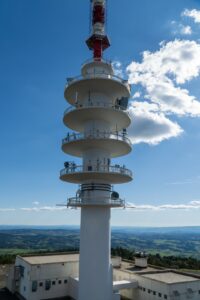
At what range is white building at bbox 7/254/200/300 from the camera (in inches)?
1132

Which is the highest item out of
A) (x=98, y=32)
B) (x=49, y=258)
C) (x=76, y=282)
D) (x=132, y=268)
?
(x=98, y=32)

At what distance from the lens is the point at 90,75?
27.9 m

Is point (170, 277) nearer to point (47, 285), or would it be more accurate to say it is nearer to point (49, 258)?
point (47, 285)

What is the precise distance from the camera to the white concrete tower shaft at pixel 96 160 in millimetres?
25766

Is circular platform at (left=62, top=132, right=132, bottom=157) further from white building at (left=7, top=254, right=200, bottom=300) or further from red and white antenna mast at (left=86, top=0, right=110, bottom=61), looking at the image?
white building at (left=7, top=254, right=200, bottom=300)

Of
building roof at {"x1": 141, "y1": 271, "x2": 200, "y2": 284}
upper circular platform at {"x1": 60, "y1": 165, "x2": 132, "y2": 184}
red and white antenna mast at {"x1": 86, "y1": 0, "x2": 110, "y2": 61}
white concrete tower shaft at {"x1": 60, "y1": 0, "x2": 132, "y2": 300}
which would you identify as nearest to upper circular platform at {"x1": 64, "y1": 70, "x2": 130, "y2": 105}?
white concrete tower shaft at {"x1": 60, "y1": 0, "x2": 132, "y2": 300}

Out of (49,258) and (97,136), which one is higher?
(97,136)

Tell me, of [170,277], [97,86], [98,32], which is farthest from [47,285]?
[98,32]

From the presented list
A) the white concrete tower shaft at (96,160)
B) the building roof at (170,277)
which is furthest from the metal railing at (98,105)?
the building roof at (170,277)

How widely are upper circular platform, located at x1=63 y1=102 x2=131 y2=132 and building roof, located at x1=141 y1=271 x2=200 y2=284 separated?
15131 mm

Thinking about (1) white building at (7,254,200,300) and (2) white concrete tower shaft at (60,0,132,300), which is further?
(1) white building at (7,254,200,300)

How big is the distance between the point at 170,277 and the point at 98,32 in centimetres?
2508

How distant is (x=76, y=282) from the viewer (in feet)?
107

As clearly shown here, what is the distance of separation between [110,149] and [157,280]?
1299 centimetres
